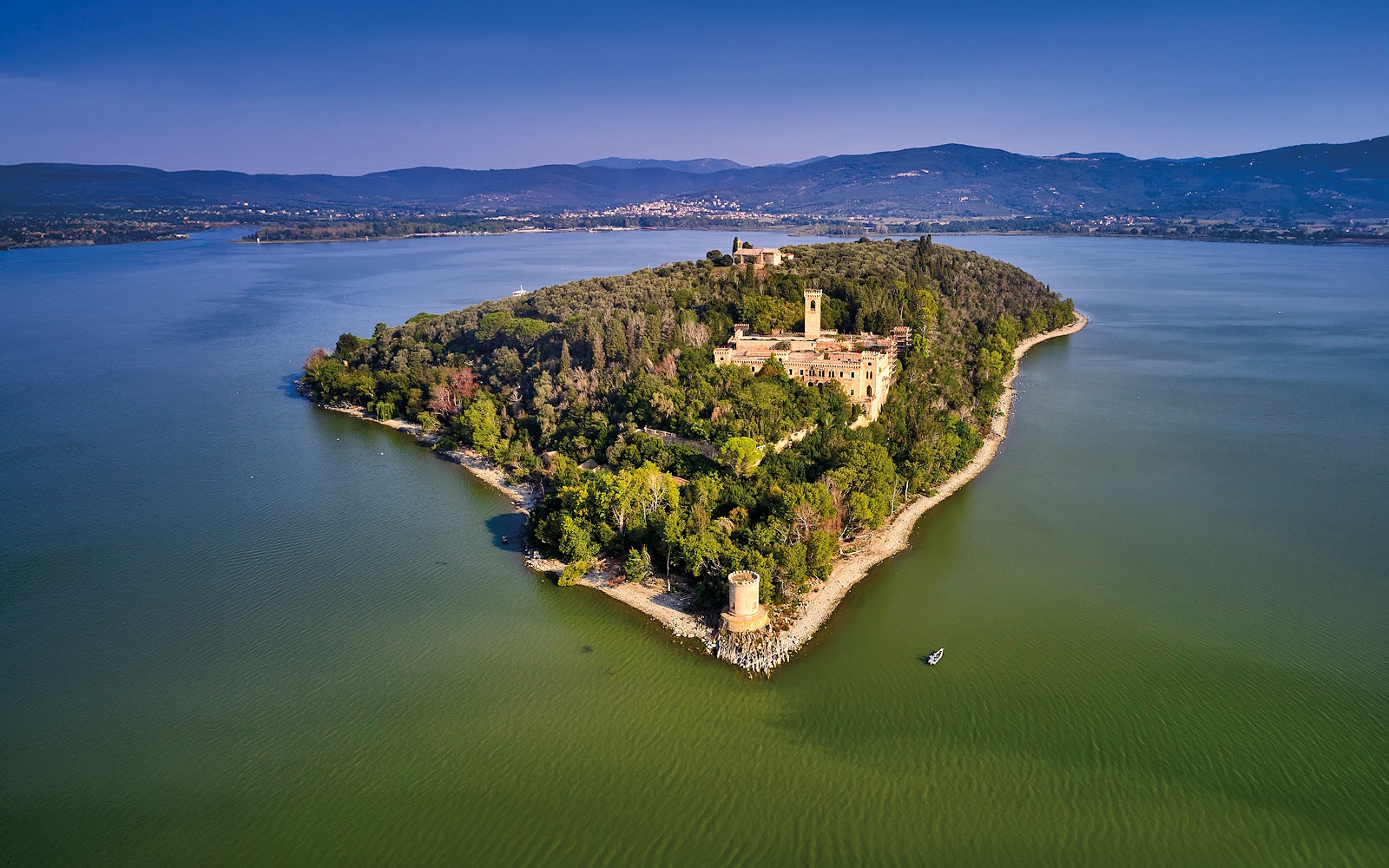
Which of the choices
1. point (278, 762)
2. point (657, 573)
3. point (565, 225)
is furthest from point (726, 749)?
point (565, 225)

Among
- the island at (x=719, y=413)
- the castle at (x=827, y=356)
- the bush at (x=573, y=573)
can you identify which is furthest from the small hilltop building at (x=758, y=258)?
the bush at (x=573, y=573)

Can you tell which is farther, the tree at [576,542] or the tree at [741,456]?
the tree at [741,456]

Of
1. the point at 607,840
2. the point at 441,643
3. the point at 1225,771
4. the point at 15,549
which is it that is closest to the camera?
the point at 607,840

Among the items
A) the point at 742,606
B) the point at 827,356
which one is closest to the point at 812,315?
the point at 827,356

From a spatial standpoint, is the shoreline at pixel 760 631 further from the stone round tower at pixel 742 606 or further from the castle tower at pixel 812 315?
the castle tower at pixel 812 315

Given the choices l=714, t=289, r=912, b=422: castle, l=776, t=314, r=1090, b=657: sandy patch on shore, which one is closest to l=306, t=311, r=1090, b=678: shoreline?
l=776, t=314, r=1090, b=657: sandy patch on shore

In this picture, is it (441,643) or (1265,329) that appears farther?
(1265,329)

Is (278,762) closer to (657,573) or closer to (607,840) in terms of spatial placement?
(607,840)

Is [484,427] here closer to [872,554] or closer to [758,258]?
[872,554]
